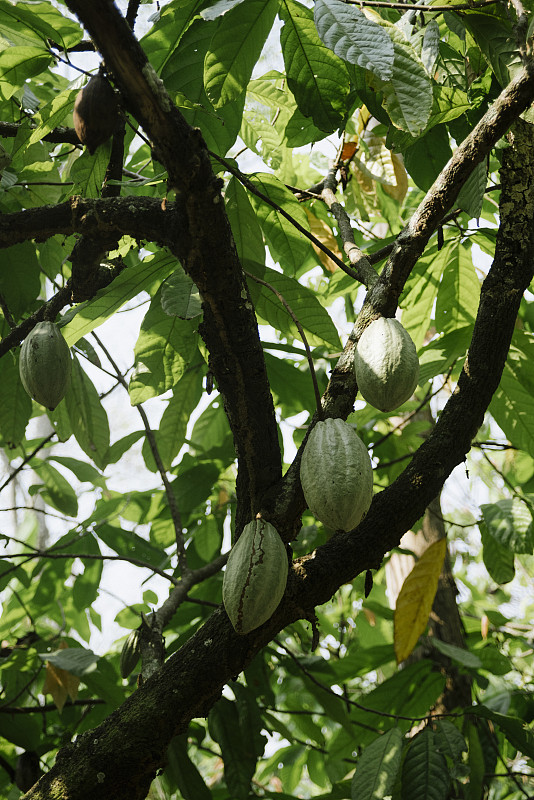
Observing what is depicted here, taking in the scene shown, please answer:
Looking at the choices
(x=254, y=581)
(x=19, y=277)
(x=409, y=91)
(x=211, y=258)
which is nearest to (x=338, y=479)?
(x=254, y=581)

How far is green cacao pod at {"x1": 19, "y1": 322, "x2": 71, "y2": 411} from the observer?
3.70ft

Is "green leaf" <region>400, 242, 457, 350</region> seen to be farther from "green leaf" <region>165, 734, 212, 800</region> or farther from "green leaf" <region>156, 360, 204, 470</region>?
"green leaf" <region>165, 734, 212, 800</region>

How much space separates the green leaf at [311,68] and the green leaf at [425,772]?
121 centimetres

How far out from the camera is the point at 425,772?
1360 mm

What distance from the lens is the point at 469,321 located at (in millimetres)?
1638

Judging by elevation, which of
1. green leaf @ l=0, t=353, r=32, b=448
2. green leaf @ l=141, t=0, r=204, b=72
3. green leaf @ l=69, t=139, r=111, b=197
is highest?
green leaf @ l=141, t=0, r=204, b=72

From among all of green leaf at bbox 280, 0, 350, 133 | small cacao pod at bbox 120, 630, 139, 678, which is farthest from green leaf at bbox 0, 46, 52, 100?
small cacao pod at bbox 120, 630, 139, 678

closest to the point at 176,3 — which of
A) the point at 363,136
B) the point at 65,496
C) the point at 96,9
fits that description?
the point at 96,9

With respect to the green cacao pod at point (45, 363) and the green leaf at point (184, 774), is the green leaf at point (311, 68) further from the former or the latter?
the green leaf at point (184, 774)

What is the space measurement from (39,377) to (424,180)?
808 mm

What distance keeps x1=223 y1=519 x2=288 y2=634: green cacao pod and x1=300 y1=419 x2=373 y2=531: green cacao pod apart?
0.08m

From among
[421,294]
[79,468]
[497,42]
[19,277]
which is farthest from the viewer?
[79,468]

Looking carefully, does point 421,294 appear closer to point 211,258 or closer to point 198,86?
point 198,86

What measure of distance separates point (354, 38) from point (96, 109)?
0.35m
